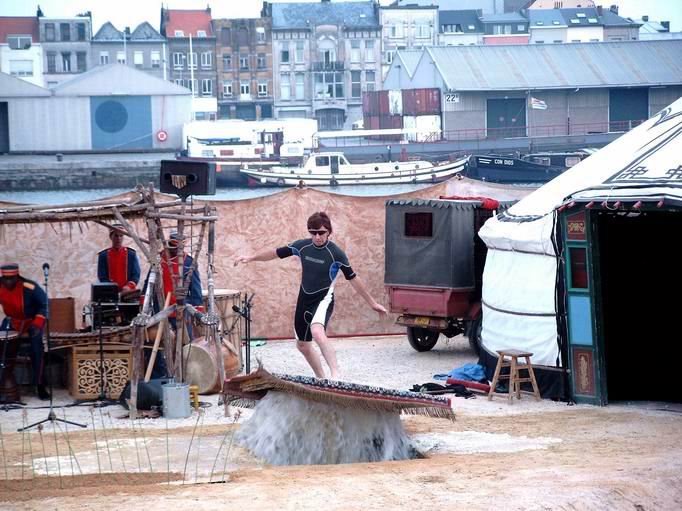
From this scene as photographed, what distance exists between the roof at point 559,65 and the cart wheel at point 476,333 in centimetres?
5851

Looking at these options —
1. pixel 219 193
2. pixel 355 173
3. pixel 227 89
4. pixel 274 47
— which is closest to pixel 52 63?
pixel 227 89

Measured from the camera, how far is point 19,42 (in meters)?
108

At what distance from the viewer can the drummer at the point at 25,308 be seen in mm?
13109

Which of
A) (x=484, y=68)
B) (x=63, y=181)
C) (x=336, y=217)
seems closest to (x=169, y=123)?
(x=63, y=181)

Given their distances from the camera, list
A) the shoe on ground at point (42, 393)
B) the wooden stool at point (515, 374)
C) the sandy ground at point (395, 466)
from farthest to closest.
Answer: the shoe on ground at point (42, 393), the wooden stool at point (515, 374), the sandy ground at point (395, 466)

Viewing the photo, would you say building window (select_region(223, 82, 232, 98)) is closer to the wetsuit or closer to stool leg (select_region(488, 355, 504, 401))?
stool leg (select_region(488, 355, 504, 401))

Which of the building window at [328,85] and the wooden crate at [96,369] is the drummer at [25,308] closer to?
the wooden crate at [96,369]

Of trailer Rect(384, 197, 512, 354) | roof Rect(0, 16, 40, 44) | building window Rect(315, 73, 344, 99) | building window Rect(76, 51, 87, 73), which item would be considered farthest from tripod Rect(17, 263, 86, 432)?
roof Rect(0, 16, 40, 44)

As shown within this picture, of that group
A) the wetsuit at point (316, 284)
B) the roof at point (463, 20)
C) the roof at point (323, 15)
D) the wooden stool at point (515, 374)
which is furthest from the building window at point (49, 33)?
the wetsuit at point (316, 284)

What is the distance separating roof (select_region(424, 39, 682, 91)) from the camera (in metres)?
74.7

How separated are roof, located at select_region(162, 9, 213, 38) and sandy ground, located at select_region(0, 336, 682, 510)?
9401 centimetres

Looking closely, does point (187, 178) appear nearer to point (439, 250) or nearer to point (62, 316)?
point (62, 316)

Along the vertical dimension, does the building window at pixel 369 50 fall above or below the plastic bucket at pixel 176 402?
above

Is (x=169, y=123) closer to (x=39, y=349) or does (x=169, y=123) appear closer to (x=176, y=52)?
(x=176, y=52)
